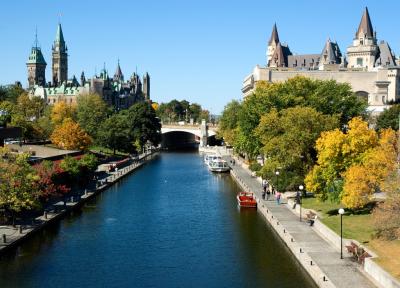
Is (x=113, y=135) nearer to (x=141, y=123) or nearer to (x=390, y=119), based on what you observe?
(x=141, y=123)

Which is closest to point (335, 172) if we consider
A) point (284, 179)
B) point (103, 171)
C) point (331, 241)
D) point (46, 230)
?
point (331, 241)

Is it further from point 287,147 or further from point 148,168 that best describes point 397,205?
point 148,168

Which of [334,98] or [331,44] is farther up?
[331,44]

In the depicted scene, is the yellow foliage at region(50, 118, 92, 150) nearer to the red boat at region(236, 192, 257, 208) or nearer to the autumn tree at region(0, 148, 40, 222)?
the red boat at region(236, 192, 257, 208)

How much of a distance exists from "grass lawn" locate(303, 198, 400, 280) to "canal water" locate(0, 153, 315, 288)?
4294 millimetres

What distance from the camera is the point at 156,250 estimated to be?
4103 centimetres

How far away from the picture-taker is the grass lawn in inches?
1222

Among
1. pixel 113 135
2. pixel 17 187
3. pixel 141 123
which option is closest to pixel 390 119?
pixel 113 135

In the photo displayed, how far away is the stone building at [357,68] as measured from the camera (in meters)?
121

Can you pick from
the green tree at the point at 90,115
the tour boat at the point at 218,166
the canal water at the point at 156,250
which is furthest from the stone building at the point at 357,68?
the canal water at the point at 156,250

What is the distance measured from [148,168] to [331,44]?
73.1 meters

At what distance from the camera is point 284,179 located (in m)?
58.5

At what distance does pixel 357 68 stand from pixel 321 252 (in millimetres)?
99896

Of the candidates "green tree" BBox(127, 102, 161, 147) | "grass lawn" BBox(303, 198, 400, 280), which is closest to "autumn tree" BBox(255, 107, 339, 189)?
"grass lawn" BBox(303, 198, 400, 280)
